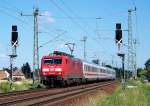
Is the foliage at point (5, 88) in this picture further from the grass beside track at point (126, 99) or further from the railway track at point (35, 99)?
the grass beside track at point (126, 99)

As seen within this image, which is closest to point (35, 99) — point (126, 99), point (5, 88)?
point (126, 99)

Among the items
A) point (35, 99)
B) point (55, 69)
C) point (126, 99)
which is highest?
point (55, 69)

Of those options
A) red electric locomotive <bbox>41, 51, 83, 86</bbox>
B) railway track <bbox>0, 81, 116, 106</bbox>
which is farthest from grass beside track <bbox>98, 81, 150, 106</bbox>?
red electric locomotive <bbox>41, 51, 83, 86</bbox>

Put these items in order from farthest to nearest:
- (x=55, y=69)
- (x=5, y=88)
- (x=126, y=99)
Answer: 1. (x=55, y=69)
2. (x=5, y=88)
3. (x=126, y=99)

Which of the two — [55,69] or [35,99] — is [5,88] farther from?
[35,99]

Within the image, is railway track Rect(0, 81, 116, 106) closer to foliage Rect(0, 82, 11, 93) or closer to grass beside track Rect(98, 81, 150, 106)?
grass beside track Rect(98, 81, 150, 106)

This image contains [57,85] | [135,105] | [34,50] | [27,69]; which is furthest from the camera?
[27,69]

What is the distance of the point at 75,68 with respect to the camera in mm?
49281

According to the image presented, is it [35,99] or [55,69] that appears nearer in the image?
[35,99]

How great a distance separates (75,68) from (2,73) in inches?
4078

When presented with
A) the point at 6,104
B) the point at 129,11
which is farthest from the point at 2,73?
the point at 6,104

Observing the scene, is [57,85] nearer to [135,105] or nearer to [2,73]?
[135,105]

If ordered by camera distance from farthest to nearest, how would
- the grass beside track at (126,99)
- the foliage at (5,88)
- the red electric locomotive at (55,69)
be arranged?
1. the red electric locomotive at (55,69)
2. the foliage at (5,88)
3. the grass beside track at (126,99)

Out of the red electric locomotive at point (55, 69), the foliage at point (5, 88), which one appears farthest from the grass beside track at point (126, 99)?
the red electric locomotive at point (55, 69)
